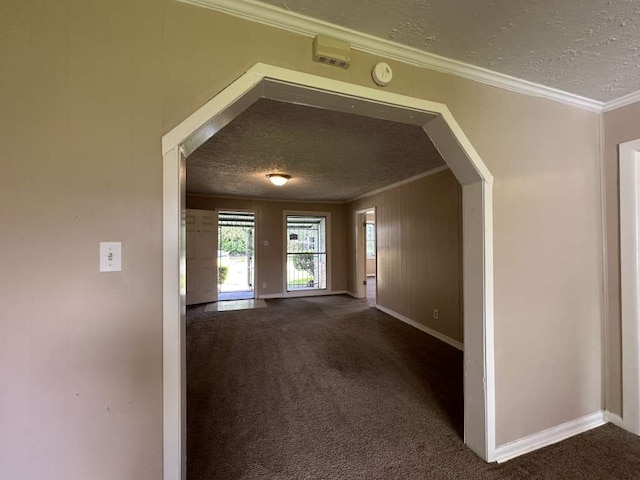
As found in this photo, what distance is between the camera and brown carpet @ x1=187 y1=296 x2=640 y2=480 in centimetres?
151

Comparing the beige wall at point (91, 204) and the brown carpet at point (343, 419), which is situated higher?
the beige wall at point (91, 204)

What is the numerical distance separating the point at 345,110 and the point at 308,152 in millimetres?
1673

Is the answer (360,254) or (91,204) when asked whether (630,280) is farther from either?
(360,254)

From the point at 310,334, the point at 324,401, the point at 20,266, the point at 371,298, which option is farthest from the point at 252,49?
the point at 371,298

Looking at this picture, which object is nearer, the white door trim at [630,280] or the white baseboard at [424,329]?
the white door trim at [630,280]

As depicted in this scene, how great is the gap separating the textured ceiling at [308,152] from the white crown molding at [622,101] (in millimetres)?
1270

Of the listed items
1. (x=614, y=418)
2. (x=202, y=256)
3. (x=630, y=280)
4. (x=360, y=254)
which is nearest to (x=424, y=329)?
(x=614, y=418)

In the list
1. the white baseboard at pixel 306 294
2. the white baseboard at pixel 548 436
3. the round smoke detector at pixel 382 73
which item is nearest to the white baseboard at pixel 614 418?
the white baseboard at pixel 548 436

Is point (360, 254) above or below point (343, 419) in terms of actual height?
above

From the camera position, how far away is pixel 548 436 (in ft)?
5.67

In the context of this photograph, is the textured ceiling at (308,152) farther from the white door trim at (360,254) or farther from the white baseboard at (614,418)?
the white baseboard at (614,418)

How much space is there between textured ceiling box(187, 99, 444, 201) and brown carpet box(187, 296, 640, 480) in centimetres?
234

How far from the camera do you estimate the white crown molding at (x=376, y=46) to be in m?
1.10

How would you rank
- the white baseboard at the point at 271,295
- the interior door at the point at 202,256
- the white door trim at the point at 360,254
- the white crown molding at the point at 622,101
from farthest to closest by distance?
1. the white door trim at the point at 360,254
2. the white baseboard at the point at 271,295
3. the interior door at the point at 202,256
4. the white crown molding at the point at 622,101
